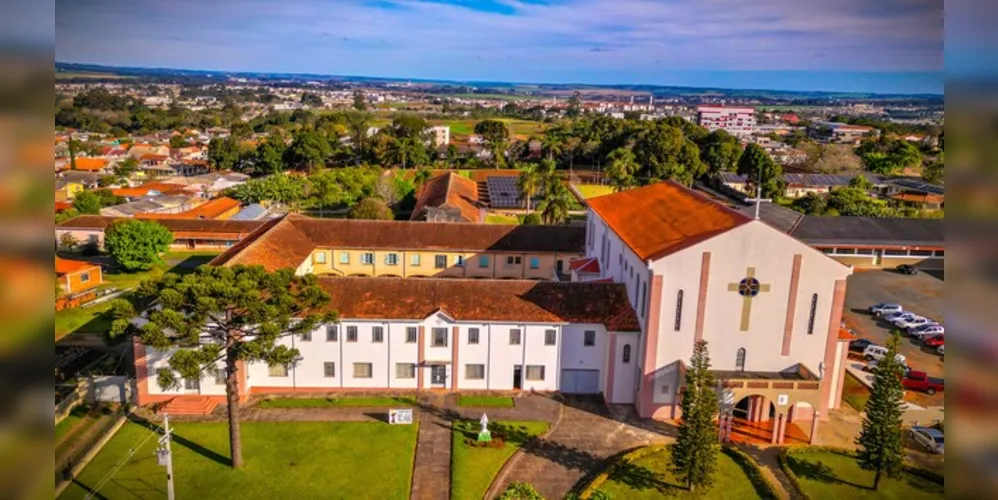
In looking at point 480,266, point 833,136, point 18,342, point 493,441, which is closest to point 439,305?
point 493,441

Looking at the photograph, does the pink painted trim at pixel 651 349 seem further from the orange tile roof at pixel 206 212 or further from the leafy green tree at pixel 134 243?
the orange tile roof at pixel 206 212

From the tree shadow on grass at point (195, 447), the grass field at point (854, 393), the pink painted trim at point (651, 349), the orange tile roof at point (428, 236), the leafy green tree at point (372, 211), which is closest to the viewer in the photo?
the tree shadow on grass at point (195, 447)

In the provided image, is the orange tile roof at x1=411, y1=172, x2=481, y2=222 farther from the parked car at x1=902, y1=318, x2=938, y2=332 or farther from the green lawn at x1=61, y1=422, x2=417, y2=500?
the parked car at x1=902, y1=318, x2=938, y2=332

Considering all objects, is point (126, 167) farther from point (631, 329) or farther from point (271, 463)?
point (631, 329)

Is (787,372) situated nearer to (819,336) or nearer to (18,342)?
(819,336)

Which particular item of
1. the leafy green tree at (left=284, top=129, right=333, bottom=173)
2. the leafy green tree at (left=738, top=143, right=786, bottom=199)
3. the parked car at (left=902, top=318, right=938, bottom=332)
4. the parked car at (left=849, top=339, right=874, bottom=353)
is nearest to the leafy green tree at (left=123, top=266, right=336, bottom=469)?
the parked car at (left=849, top=339, right=874, bottom=353)

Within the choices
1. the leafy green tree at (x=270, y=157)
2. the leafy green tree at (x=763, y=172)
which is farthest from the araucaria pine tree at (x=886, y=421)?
the leafy green tree at (x=270, y=157)
